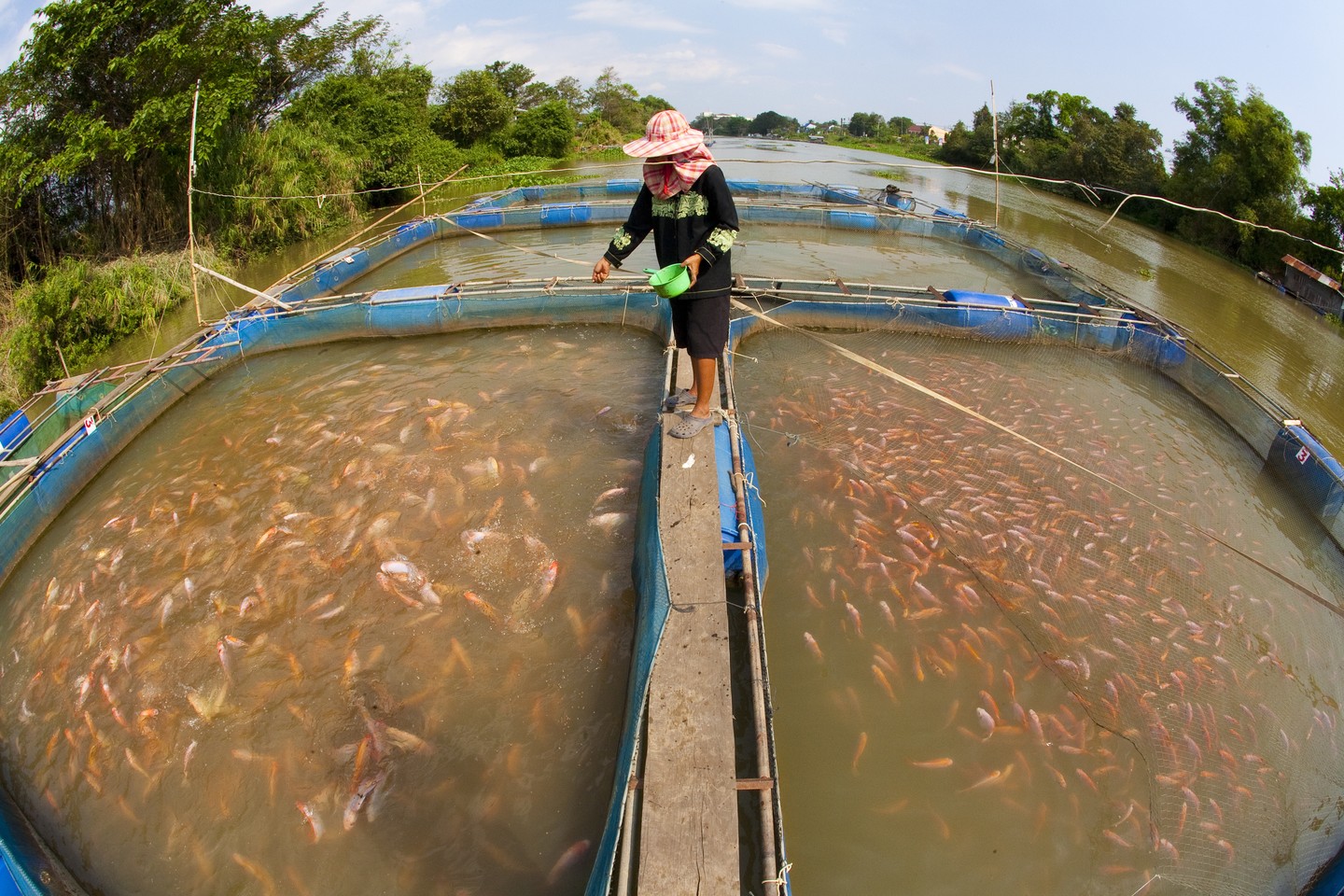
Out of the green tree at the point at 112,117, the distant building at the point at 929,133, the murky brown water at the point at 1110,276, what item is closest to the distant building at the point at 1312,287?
the murky brown water at the point at 1110,276

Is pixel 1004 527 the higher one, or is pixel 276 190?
pixel 276 190

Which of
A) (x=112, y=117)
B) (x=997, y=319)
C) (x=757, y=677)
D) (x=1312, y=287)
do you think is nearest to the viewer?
(x=757, y=677)

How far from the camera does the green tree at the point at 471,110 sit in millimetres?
28297

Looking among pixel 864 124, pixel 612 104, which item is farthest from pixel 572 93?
pixel 864 124

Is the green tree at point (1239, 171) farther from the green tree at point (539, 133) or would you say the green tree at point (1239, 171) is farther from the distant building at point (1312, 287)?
the green tree at point (539, 133)

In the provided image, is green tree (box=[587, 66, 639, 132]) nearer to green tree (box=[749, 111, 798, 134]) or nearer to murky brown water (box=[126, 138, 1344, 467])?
murky brown water (box=[126, 138, 1344, 467])

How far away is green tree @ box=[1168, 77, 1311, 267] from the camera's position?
15.7 meters

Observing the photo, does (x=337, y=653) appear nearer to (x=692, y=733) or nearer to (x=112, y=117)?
(x=692, y=733)

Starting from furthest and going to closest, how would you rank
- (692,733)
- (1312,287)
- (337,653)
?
(1312,287) → (337,653) → (692,733)

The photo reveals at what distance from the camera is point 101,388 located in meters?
5.98

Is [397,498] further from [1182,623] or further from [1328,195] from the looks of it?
[1328,195]

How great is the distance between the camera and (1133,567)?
428cm

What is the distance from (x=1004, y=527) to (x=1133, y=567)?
79cm

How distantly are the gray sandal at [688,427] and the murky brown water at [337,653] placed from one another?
0.66 meters
